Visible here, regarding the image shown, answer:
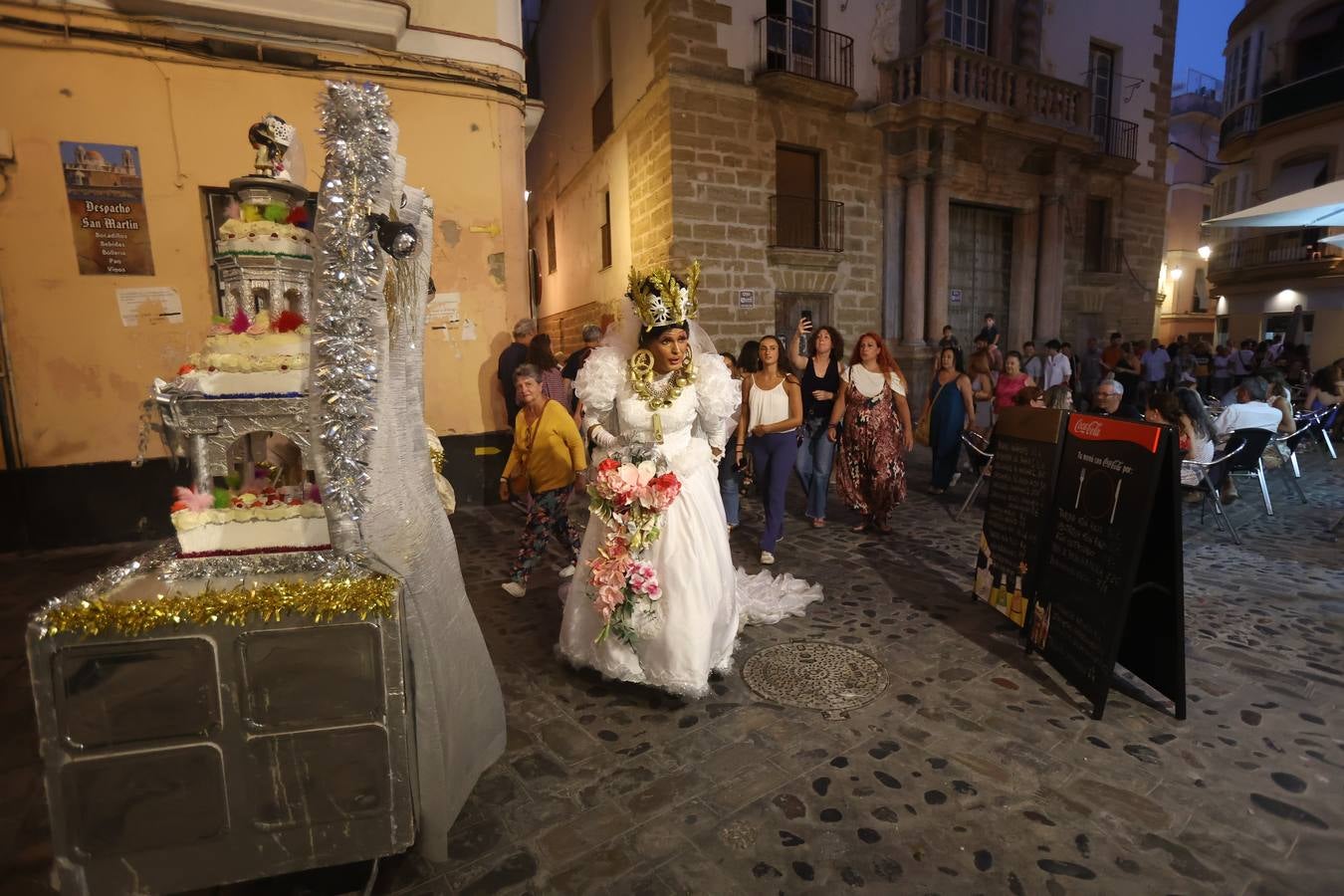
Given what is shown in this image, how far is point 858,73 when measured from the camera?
1245 centimetres

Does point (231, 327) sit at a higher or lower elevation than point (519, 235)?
lower

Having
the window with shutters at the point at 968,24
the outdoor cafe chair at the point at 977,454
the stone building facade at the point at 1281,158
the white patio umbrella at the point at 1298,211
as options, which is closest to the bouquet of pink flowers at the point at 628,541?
the outdoor cafe chair at the point at 977,454

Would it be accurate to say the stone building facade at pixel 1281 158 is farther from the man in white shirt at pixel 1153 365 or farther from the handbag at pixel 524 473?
the handbag at pixel 524 473

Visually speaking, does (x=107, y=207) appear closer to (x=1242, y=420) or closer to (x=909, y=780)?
(x=909, y=780)

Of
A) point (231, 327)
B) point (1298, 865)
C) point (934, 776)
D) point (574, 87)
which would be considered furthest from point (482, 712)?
point (574, 87)

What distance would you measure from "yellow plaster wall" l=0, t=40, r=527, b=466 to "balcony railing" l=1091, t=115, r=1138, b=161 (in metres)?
15.7

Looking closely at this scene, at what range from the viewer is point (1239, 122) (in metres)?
23.7

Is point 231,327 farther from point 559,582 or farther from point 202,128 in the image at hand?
point 202,128

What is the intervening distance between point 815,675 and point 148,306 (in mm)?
6983

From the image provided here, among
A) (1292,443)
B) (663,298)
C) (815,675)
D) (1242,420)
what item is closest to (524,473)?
(663,298)

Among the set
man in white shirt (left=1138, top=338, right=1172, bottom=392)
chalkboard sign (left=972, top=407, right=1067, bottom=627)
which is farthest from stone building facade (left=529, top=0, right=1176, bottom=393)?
chalkboard sign (left=972, top=407, right=1067, bottom=627)

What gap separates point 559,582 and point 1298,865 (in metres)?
4.34

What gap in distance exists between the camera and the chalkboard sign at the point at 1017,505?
12.9 ft

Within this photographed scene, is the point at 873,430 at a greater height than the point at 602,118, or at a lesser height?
lesser
